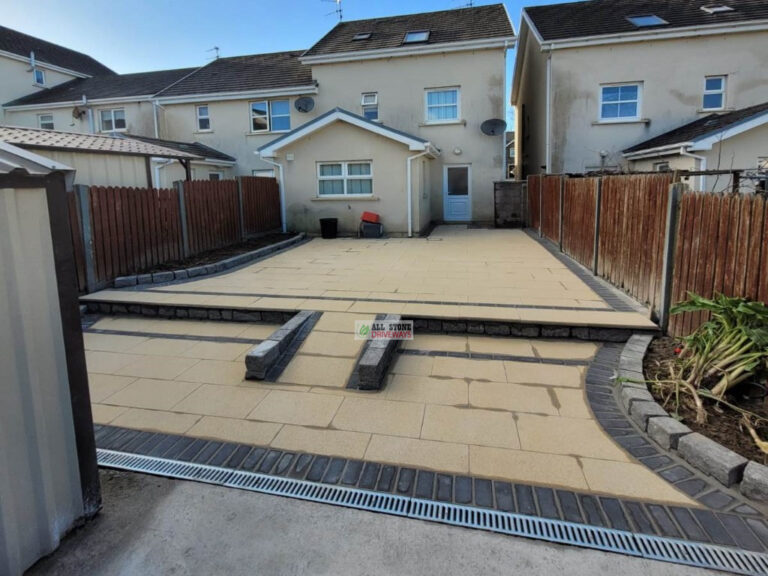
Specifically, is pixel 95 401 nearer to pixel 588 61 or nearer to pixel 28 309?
pixel 28 309

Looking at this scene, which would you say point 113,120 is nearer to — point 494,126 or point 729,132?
point 494,126

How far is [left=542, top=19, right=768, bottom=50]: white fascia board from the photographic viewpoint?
14.7 metres

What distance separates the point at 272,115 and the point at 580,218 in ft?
46.9

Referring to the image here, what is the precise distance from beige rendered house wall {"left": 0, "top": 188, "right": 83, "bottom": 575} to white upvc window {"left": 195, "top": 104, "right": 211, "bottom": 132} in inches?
764

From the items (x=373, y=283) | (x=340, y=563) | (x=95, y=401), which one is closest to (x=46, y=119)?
(x=373, y=283)

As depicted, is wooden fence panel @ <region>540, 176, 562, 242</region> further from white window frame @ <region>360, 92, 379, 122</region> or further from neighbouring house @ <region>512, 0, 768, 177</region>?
white window frame @ <region>360, 92, 379, 122</region>

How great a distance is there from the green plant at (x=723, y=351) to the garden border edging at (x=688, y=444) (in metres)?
0.25

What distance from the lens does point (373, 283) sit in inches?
302

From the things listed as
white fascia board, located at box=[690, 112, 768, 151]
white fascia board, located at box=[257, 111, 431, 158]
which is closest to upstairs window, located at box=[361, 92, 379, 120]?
white fascia board, located at box=[257, 111, 431, 158]

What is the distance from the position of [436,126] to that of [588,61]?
541 centimetres

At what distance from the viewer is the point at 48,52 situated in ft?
82.2

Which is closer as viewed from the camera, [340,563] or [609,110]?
[340,563]

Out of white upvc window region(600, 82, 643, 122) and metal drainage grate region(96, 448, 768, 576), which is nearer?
metal drainage grate region(96, 448, 768, 576)

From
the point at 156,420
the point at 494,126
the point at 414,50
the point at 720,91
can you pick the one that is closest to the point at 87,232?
the point at 156,420
